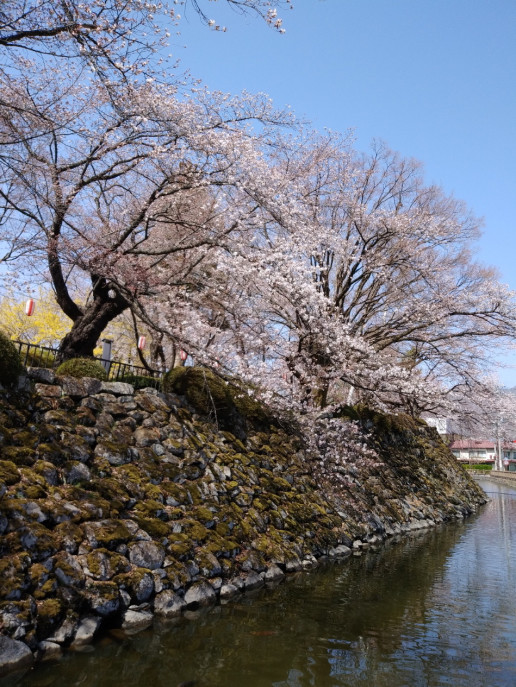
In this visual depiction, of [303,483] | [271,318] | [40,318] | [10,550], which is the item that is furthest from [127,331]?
[10,550]

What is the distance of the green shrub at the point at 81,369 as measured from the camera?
9.31 m

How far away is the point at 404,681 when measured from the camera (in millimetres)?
5082

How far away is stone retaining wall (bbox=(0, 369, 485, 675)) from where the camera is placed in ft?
18.1

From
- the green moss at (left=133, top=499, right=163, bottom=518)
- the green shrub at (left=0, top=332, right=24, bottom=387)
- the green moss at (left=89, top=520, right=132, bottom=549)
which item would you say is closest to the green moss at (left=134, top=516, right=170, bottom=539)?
the green moss at (left=133, top=499, right=163, bottom=518)

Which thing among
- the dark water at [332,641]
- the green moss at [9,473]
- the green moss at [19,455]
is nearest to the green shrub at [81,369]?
the green moss at [19,455]

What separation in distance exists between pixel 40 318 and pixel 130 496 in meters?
21.8

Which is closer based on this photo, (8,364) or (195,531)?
(8,364)

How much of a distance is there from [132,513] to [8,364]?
2973mm

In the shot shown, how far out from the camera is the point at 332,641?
605 centimetres

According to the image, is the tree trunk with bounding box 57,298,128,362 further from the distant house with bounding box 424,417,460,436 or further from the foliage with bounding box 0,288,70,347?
the distant house with bounding box 424,417,460,436

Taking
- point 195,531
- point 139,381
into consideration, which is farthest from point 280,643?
point 139,381

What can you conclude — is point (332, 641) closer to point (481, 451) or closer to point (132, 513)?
point (132, 513)

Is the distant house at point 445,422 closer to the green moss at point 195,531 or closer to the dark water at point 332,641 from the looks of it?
the dark water at point 332,641

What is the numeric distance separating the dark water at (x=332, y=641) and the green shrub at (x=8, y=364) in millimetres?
4120
